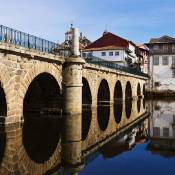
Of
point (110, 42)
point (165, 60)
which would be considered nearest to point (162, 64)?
point (165, 60)

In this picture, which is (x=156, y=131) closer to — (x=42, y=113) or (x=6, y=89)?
(x=42, y=113)

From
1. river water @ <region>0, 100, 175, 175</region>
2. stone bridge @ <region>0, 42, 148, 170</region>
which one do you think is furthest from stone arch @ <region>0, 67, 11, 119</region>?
river water @ <region>0, 100, 175, 175</region>

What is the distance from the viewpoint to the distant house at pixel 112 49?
7562 cm

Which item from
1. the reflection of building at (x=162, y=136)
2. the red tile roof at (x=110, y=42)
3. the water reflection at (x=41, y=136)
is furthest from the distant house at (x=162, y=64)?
the water reflection at (x=41, y=136)

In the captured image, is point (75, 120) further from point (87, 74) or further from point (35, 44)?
point (87, 74)

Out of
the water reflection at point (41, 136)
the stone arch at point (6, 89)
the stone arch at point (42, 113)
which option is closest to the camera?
the water reflection at point (41, 136)

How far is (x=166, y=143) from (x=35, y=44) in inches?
414

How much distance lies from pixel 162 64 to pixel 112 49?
1133 cm

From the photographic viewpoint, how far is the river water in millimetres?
12414

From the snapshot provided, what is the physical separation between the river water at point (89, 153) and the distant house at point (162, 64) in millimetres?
51929

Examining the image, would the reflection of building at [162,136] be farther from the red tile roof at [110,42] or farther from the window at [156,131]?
the red tile roof at [110,42]

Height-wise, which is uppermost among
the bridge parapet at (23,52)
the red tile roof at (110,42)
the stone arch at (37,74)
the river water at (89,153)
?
the red tile roof at (110,42)

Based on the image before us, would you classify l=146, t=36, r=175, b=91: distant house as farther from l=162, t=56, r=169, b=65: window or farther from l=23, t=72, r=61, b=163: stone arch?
l=23, t=72, r=61, b=163: stone arch

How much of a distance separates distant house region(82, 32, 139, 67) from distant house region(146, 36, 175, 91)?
5.98 m
